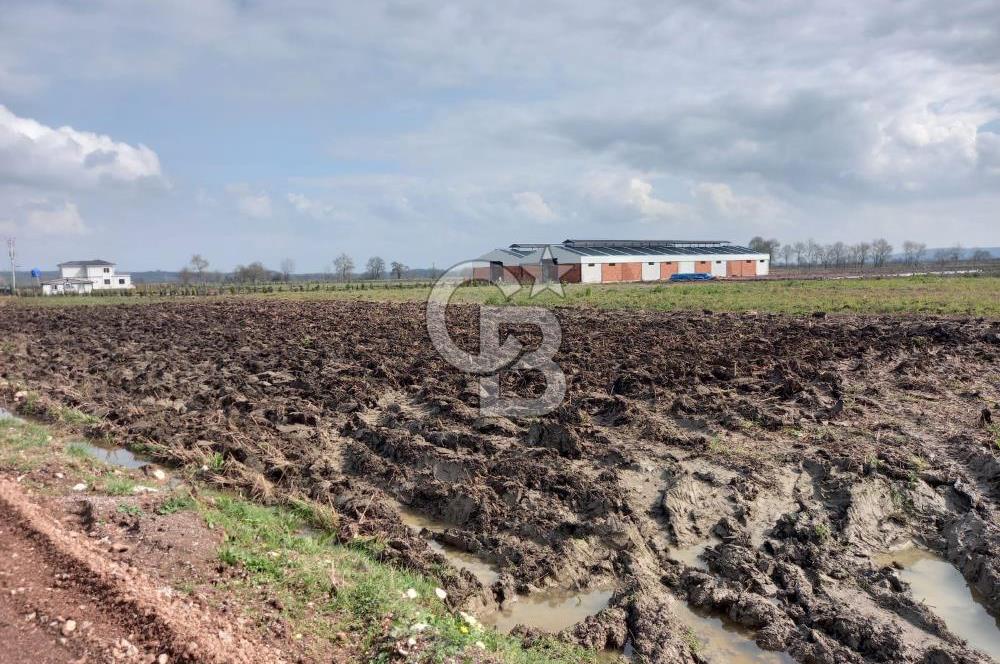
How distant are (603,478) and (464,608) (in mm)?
3230

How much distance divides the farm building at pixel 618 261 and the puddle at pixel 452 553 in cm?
4726

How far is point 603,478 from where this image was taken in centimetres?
835

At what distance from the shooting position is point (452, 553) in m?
6.97

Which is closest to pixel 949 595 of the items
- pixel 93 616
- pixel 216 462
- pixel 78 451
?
pixel 93 616

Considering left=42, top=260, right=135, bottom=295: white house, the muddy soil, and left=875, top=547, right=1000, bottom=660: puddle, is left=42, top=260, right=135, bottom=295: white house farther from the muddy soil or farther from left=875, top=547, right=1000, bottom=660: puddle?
left=875, top=547, right=1000, bottom=660: puddle

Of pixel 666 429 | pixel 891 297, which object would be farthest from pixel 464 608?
pixel 891 297

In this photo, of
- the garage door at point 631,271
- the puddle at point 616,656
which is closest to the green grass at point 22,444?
the puddle at point 616,656

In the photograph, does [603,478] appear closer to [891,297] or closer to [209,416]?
[209,416]

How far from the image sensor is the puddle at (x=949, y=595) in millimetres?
5457

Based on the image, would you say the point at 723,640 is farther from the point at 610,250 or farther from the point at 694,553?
the point at 610,250

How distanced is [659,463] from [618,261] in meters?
60.6

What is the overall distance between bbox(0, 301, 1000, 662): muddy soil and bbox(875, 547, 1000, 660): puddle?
0.46 feet

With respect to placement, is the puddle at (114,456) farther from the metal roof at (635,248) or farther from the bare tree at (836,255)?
the bare tree at (836,255)

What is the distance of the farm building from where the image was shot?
6088cm
